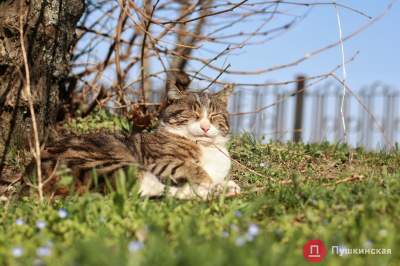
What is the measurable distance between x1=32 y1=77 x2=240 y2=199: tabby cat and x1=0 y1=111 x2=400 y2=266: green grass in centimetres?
39

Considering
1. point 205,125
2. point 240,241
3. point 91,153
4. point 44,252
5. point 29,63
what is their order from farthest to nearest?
point 29,63 → point 205,125 → point 91,153 → point 240,241 → point 44,252

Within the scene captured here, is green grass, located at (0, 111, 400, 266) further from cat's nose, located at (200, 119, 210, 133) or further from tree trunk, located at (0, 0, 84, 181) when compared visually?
tree trunk, located at (0, 0, 84, 181)

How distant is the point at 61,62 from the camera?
5.69m

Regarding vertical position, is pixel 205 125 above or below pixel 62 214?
above

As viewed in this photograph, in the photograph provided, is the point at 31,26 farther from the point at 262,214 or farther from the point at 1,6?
the point at 262,214

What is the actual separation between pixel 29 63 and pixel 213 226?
10.1ft

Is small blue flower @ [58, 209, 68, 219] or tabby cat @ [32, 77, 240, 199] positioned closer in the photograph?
small blue flower @ [58, 209, 68, 219]

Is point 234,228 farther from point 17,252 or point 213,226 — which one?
point 17,252

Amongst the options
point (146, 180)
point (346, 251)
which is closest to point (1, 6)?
point (146, 180)

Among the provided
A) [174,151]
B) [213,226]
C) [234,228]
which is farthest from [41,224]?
[174,151]

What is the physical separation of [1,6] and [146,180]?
2551 mm

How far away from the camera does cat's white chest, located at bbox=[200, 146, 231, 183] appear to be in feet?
15.7

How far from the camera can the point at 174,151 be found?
4832mm

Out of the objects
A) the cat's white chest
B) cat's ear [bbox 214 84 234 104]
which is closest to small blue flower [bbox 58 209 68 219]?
the cat's white chest
